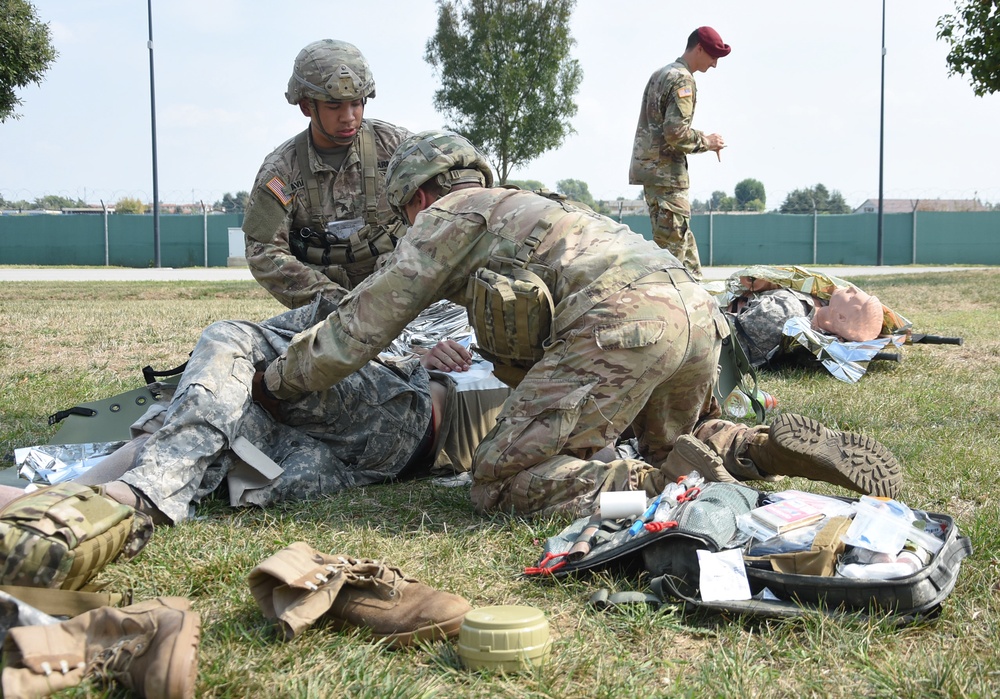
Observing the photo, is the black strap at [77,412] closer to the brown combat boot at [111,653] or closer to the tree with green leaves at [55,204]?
the brown combat boot at [111,653]

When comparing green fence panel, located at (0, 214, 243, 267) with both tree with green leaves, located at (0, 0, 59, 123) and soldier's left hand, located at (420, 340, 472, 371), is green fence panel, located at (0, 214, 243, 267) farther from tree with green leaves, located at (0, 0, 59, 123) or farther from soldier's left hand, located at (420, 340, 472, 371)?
soldier's left hand, located at (420, 340, 472, 371)

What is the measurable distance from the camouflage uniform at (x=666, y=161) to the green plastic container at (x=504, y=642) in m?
6.76

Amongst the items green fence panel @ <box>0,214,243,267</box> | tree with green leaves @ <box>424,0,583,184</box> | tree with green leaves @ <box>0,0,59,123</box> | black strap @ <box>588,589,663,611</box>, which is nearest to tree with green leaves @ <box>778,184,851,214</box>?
tree with green leaves @ <box>424,0,583,184</box>

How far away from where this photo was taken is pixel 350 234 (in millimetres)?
5391

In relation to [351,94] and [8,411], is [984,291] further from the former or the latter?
[8,411]

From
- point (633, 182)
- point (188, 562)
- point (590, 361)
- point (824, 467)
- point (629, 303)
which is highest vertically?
point (633, 182)

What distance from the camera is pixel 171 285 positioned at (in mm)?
16656

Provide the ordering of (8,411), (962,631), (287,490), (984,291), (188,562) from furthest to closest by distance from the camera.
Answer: (984,291)
(8,411)
(287,490)
(188,562)
(962,631)

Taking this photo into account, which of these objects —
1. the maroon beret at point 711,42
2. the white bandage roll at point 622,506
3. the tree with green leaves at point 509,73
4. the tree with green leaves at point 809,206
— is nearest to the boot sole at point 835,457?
the white bandage roll at point 622,506

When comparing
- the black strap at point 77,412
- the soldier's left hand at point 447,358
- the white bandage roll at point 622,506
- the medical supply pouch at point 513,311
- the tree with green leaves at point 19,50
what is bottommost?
the white bandage roll at point 622,506

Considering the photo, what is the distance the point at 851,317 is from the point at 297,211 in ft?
13.2

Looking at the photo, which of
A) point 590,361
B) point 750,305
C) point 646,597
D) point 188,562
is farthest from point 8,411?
point 750,305

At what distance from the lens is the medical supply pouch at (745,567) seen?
245 cm

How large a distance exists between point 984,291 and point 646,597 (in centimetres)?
1272
